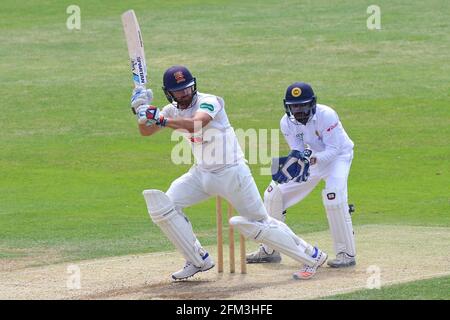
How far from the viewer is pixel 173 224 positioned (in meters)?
10.1

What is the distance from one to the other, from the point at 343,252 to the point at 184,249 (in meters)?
1.59

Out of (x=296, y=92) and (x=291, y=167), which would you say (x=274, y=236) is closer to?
(x=291, y=167)

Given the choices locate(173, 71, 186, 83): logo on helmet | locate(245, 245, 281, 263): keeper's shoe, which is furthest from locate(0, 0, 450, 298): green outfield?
locate(173, 71, 186, 83): logo on helmet

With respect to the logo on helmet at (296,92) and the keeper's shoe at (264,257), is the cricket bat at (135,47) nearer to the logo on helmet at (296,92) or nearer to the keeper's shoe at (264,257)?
the logo on helmet at (296,92)

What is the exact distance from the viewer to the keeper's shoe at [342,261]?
423 inches

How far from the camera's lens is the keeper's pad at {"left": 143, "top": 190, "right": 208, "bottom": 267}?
393 inches

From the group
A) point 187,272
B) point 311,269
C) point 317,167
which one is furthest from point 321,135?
point 187,272

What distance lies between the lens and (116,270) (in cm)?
1085

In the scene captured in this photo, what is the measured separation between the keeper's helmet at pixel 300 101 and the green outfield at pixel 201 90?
2436 mm

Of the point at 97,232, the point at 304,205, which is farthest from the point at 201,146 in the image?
the point at 304,205

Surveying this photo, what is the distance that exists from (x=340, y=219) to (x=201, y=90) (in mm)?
12634

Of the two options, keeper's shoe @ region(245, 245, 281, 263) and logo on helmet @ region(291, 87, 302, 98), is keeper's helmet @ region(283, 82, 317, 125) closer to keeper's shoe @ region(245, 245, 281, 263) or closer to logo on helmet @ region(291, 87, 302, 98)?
logo on helmet @ region(291, 87, 302, 98)

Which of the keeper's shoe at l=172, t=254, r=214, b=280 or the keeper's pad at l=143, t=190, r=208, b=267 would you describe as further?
the keeper's shoe at l=172, t=254, r=214, b=280

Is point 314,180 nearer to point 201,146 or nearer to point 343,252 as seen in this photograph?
point 343,252
